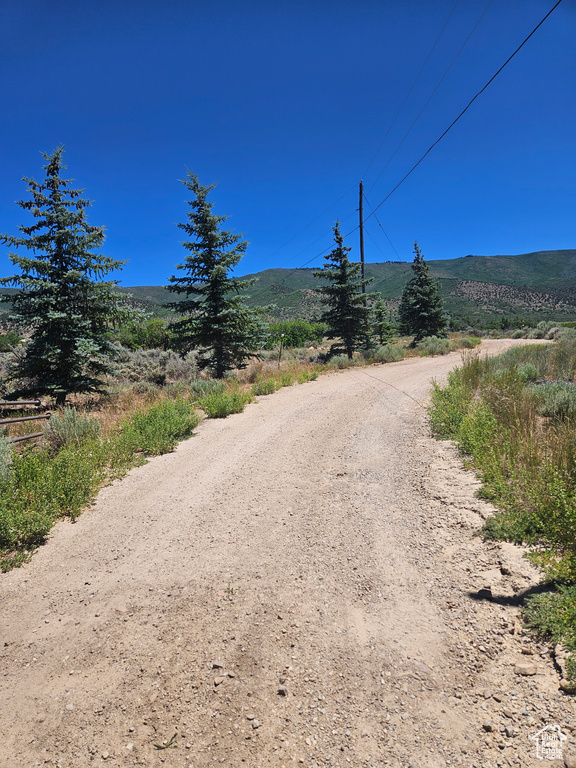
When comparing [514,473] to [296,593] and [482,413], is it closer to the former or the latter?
[482,413]

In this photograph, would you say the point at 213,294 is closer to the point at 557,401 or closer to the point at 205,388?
the point at 205,388

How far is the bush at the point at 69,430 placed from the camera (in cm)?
665

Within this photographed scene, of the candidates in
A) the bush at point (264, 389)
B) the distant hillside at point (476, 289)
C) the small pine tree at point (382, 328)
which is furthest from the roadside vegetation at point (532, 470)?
the distant hillside at point (476, 289)

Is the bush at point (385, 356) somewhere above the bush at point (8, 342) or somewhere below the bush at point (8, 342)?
below

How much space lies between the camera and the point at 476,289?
102 metres

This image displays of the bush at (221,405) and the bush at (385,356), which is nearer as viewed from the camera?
the bush at (221,405)

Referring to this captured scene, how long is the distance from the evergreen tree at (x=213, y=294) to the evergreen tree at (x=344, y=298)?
622 centimetres

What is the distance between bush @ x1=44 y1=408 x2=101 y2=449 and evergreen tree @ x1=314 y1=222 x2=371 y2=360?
14499mm

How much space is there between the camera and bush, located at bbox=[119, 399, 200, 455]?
6.70m

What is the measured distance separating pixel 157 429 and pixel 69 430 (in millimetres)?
1540

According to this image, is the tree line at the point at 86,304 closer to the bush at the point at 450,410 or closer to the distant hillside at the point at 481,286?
the bush at the point at 450,410

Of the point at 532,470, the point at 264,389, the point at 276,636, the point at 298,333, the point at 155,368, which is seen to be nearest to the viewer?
the point at 276,636

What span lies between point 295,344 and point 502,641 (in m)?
29.3

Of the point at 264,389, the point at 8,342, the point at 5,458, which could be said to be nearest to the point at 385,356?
the point at 264,389
